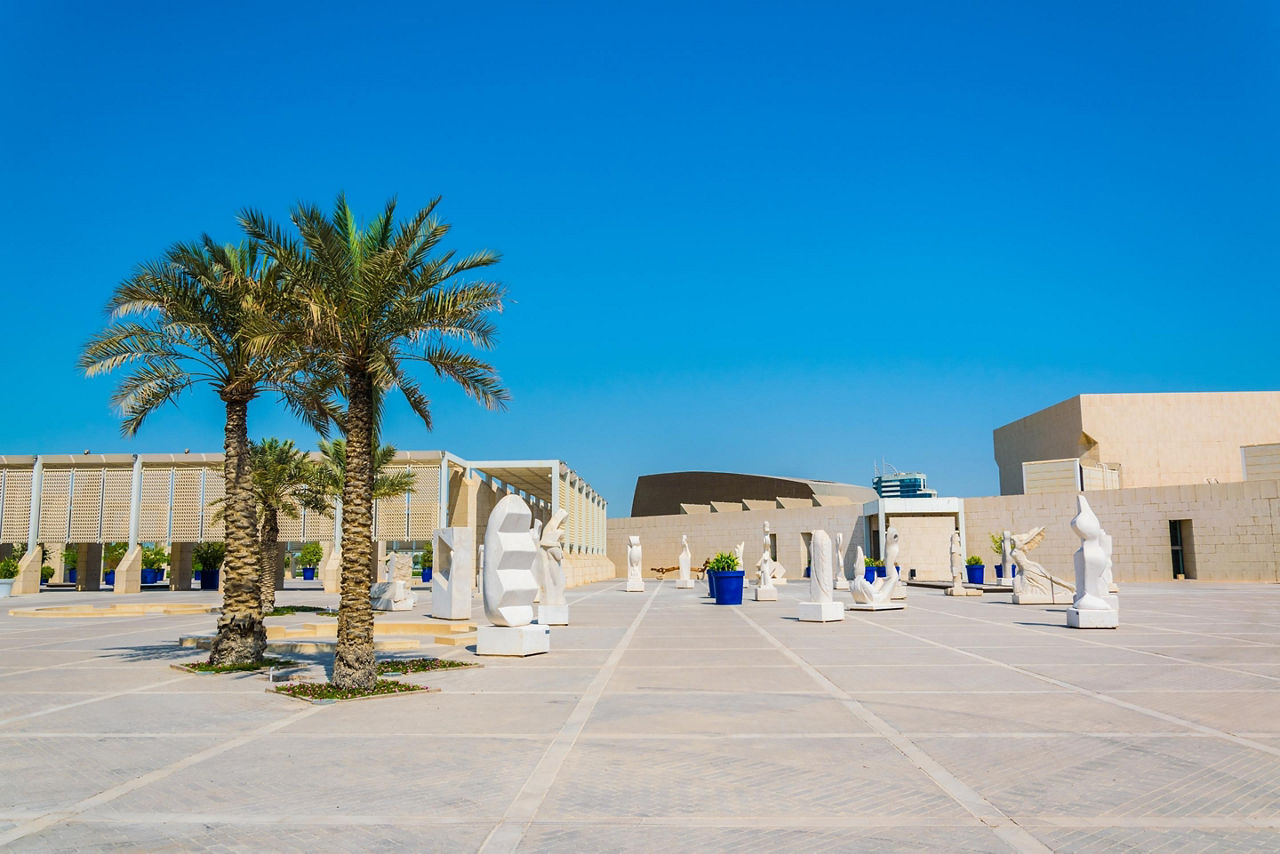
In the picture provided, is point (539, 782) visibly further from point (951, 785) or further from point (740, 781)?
point (951, 785)

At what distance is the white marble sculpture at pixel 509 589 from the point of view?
13.3 m

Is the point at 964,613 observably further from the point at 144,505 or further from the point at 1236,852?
A: the point at 144,505

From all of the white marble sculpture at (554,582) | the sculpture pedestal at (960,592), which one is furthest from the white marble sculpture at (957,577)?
the white marble sculpture at (554,582)

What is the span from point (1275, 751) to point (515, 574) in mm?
9790

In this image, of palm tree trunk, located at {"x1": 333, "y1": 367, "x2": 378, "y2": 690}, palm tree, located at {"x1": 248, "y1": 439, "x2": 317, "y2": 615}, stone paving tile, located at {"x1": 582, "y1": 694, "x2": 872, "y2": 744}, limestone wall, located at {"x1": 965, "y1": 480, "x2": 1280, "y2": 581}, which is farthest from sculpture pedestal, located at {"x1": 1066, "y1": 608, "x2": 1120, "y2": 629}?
limestone wall, located at {"x1": 965, "y1": 480, "x2": 1280, "y2": 581}

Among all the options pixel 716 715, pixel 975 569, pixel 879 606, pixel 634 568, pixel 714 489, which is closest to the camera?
pixel 716 715

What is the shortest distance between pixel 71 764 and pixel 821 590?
15.4 m

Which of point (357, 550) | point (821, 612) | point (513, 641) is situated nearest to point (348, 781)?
point (357, 550)

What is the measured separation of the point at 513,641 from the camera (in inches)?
523

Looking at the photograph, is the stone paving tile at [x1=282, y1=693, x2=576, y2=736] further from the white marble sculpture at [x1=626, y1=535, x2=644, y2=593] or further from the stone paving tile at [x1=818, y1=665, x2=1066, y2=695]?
the white marble sculpture at [x1=626, y1=535, x2=644, y2=593]

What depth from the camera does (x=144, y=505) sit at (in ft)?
134

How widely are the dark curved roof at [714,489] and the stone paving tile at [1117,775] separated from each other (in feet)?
228

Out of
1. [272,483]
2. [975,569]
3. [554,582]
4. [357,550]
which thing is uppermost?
[272,483]

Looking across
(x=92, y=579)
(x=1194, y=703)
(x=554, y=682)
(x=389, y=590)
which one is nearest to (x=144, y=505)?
(x=92, y=579)
